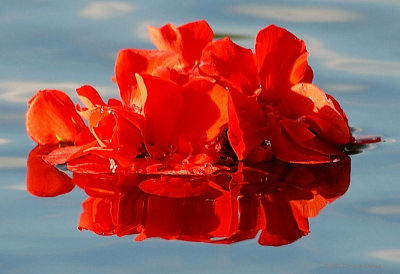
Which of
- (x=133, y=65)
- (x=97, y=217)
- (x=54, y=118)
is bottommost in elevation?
(x=97, y=217)

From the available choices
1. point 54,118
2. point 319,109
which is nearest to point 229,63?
point 319,109


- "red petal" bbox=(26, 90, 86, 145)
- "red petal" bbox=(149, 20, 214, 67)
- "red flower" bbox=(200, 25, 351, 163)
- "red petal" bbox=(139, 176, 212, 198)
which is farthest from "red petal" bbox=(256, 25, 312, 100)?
"red petal" bbox=(26, 90, 86, 145)

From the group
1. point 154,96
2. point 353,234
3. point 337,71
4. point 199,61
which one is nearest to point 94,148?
point 154,96

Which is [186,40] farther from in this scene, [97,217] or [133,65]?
[97,217]

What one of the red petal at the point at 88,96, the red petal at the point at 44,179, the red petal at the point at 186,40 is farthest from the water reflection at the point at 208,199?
the red petal at the point at 186,40

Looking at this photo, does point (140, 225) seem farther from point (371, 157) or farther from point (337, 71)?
point (337, 71)

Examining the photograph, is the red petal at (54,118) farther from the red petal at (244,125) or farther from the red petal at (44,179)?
the red petal at (244,125)

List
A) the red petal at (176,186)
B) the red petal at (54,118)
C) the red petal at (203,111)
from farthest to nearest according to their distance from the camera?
the red petal at (54,118) → the red petal at (203,111) → the red petal at (176,186)
